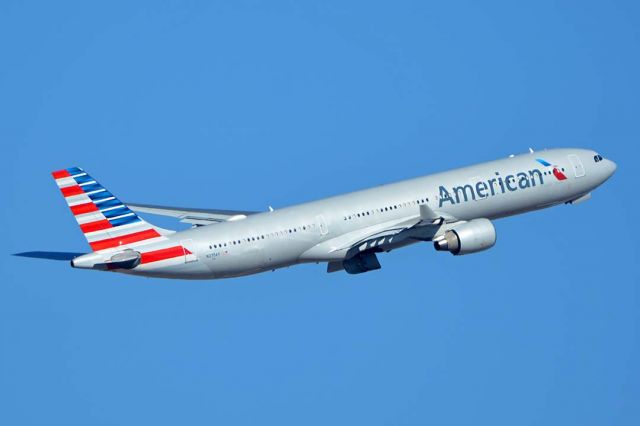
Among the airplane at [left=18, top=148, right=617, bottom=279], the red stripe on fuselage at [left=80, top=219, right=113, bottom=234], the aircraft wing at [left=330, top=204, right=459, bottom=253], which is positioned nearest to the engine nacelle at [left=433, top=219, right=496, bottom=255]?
the airplane at [left=18, top=148, right=617, bottom=279]

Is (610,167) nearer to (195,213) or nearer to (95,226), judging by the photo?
(195,213)

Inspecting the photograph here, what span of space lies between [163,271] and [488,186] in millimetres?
22068

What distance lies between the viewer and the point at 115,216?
91438 mm

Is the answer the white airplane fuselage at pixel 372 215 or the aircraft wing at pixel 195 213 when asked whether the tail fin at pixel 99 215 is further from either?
the aircraft wing at pixel 195 213

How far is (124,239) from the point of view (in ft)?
300

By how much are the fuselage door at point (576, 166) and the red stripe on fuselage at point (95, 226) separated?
105ft

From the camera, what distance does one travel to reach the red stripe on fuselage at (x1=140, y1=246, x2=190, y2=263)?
91.4 m

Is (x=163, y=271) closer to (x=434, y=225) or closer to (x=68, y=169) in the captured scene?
(x=68, y=169)

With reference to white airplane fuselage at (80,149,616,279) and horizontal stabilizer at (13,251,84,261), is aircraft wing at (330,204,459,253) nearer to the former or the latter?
white airplane fuselage at (80,149,616,279)

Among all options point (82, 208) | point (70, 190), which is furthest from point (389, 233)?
point (70, 190)

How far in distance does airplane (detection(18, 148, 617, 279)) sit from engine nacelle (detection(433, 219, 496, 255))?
0.06 metres

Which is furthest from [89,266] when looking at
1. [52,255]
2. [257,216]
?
[257,216]

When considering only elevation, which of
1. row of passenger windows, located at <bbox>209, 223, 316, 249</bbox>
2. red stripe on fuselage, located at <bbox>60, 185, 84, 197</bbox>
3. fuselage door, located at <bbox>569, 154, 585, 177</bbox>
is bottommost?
row of passenger windows, located at <bbox>209, 223, 316, 249</bbox>

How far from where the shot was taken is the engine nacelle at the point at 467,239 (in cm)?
9675
